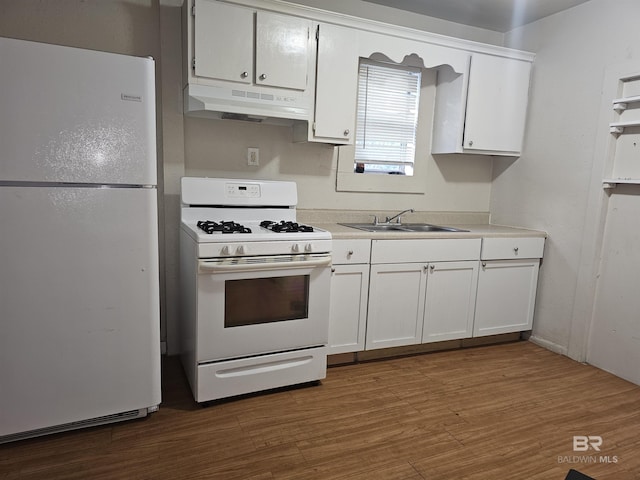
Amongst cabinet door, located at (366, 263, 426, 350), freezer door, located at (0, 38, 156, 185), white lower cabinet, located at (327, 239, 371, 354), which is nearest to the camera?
freezer door, located at (0, 38, 156, 185)

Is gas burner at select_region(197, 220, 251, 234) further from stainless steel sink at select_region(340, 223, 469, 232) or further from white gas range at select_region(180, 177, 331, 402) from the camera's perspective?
stainless steel sink at select_region(340, 223, 469, 232)

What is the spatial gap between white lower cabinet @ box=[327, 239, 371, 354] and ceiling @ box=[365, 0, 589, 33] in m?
1.80

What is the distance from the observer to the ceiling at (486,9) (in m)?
2.98

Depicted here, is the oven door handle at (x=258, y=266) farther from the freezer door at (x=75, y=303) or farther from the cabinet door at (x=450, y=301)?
the cabinet door at (x=450, y=301)

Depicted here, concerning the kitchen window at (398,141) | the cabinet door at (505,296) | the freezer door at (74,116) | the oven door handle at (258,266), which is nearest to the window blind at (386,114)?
the kitchen window at (398,141)

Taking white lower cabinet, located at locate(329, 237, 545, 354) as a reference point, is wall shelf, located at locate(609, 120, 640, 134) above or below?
above

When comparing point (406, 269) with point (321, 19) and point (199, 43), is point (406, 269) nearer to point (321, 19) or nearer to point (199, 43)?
point (321, 19)

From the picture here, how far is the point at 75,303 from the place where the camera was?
184cm

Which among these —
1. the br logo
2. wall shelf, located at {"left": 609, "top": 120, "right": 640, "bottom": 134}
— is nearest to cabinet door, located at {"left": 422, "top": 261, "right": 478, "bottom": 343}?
the br logo

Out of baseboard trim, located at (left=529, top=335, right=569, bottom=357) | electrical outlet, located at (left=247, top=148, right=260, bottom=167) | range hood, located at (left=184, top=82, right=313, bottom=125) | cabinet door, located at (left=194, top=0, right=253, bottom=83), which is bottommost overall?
baseboard trim, located at (left=529, top=335, right=569, bottom=357)

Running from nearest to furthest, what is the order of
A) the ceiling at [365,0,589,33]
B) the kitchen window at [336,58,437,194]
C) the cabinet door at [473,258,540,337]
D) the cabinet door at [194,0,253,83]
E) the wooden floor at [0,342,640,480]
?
the wooden floor at [0,342,640,480]
the cabinet door at [194,0,253,83]
the ceiling at [365,0,589,33]
the cabinet door at [473,258,540,337]
the kitchen window at [336,58,437,194]

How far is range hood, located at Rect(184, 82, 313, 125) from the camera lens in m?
→ 2.35

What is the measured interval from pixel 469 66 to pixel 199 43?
191 cm

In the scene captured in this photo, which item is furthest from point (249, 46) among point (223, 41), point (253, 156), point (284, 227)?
point (284, 227)
